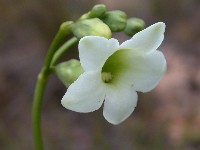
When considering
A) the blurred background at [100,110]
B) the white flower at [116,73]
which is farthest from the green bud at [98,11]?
the blurred background at [100,110]

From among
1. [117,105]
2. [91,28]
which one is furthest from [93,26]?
[117,105]

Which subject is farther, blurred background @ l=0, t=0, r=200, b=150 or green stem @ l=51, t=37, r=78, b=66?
blurred background @ l=0, t=0, r=200, b=150

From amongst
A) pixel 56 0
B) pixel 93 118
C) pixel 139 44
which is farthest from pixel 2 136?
pixel 139 44

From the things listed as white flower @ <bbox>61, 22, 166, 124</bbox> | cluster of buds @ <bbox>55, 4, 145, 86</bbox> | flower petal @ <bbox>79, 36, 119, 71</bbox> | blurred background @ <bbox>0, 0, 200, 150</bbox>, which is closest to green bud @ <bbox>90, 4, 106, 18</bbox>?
cluster of buds @ <bbox>55, 4, 145, 86</bbox>

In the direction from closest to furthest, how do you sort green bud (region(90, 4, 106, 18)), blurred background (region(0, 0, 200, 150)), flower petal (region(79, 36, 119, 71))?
flower petal (region(79, 36, 119, 71)), green bud (region(90, 4, 106, 18)), blurred background (region(0, 0, 200, 150))

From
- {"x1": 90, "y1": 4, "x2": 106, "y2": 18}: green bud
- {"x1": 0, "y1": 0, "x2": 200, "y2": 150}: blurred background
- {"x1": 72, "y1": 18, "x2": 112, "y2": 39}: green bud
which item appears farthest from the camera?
{"x1": 0, "y1": 0, "x2": 200, "y2": 150}: blurred background

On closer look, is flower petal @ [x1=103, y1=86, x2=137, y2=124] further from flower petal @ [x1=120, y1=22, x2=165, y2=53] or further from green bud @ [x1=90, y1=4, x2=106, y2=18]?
green bud @ [x1=90, y1=4, x2=106, y2=18]

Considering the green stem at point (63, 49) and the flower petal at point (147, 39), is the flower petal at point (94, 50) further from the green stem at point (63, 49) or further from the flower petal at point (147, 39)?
the green stem at point (63, 49)

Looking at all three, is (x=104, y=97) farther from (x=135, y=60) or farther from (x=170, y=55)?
(x=170, y=55)
